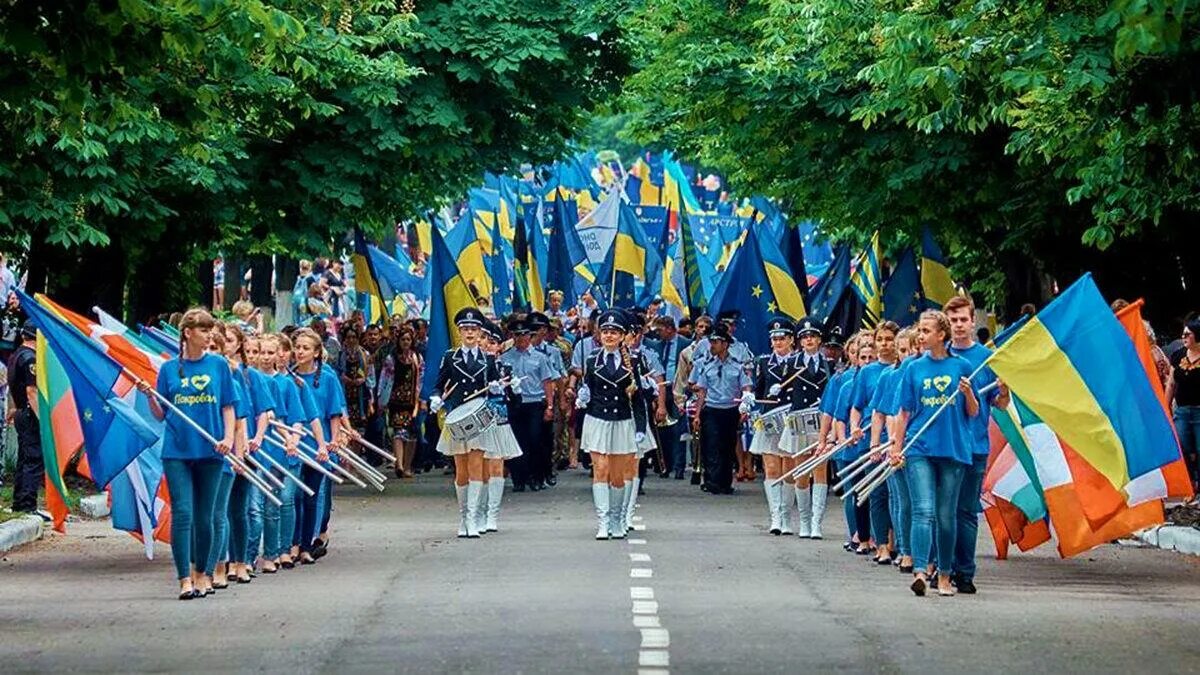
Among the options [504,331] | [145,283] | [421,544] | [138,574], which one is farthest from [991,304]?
[138,574]

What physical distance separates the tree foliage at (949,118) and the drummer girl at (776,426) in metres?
2.40

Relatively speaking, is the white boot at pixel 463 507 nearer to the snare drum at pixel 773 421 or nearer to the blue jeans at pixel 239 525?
the snare drum at pixel 773 421

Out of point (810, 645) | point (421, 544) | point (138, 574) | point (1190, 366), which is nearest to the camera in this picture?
point (810, 645)

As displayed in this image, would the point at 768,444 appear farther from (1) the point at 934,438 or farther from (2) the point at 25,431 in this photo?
(2) the point at 25,431

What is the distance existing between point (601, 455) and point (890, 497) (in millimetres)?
3886

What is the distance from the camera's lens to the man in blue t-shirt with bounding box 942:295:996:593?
52.7 ft

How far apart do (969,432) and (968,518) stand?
61cm

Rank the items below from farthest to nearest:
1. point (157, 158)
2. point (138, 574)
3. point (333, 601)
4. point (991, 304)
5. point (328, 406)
Answer: point (991, 304) → point (157, 158) → point (328, 406) → point (138, 574) → point (333, 601)

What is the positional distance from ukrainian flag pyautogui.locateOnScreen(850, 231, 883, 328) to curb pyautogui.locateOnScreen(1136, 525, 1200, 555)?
995 centimetres

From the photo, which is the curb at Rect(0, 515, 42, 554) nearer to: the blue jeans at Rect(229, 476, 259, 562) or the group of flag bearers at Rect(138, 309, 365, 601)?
the group of flag bearers at Rect(138, 309, 365, 601)

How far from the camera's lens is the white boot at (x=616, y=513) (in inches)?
823

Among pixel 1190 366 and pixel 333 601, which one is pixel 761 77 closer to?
pixel 1190 366

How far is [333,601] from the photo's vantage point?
15.4m

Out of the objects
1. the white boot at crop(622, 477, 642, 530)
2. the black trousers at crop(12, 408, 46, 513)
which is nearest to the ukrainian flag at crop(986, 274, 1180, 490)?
the white boot at crop(622, 477, 642, 530)
